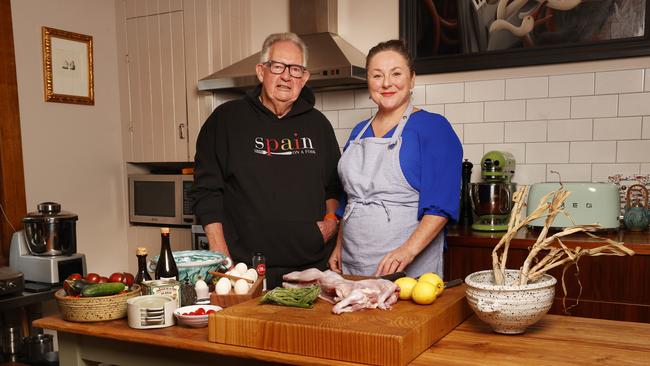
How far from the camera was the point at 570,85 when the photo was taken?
3.17 meters

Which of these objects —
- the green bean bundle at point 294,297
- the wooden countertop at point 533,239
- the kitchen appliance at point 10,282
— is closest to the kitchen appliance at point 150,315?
the green bean bundle at point 294,297

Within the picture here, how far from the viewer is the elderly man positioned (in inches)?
97.5

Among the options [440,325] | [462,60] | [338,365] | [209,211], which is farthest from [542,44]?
[338,365]

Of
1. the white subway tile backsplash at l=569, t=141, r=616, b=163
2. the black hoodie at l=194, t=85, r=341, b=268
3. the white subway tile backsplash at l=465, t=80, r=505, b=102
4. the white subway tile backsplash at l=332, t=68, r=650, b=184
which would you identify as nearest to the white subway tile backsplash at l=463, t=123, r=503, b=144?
the white subway tile backsplash at l=332, t=68, r=650, b=184

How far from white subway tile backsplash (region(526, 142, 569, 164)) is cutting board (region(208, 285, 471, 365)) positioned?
1889 mm

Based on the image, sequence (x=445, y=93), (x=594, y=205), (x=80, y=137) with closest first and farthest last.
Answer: (x=594, y=205) < (x=445, y=93) < (x=80, y=137)

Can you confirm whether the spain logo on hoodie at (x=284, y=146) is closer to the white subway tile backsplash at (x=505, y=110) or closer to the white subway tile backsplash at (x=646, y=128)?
the white subway tile backsplash at (x=505, y=110)

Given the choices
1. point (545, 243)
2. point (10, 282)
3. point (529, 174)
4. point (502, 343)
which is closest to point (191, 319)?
point (502, 343)

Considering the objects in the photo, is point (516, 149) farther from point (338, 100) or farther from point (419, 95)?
point (338, 100)

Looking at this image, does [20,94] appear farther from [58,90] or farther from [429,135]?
[429,135]

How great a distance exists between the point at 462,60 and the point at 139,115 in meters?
2.24

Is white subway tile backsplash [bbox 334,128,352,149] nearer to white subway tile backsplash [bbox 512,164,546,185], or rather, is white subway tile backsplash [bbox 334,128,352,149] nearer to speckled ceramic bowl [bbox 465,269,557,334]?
white subway tile backsplash [bbox 512,164,546,185]

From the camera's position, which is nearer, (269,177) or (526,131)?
(269,177)

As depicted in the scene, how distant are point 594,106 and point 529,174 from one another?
0.47m
